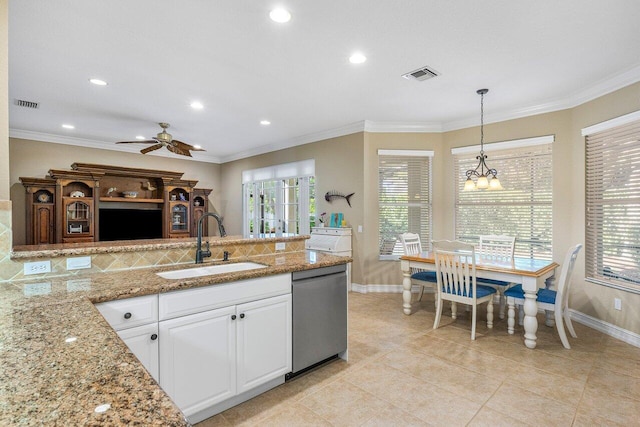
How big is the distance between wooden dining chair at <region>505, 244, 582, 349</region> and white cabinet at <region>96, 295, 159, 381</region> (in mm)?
3253

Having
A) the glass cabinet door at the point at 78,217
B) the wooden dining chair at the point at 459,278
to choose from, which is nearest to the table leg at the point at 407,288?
the wooden dining chair at the point at 459,278

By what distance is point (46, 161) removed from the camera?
5809 mm

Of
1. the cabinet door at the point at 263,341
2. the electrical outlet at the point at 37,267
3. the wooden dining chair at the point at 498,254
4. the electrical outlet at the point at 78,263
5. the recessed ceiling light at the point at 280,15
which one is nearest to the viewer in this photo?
the electrical outlet at the point at 37,267

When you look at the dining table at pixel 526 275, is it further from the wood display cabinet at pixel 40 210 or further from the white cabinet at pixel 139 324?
the wood display cabinet at pixel 40 210

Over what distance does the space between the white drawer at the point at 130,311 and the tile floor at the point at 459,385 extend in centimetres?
82

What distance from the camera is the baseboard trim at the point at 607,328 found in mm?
3156

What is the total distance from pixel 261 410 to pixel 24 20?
10.8ft

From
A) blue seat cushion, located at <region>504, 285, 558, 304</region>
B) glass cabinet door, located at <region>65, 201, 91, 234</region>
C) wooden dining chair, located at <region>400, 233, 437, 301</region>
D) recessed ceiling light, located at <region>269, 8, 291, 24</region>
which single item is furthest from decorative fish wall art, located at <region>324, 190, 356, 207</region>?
glass cabinet door, located at <region>65, 201, 91, 234</region>

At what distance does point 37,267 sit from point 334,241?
3.71 metres

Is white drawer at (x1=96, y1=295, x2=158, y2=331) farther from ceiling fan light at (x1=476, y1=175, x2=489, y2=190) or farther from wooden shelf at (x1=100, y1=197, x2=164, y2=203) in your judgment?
wooden shelf at (x1=100, y1=197, x2=164, y2=203)

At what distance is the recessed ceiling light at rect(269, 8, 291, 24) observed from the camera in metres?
2.29

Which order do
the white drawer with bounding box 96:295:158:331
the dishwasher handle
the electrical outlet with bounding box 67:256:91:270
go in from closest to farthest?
the white drawer with bounding box 96:295:158:331, the electrical outlet with bounding box 67:256:91:270, the dishwasher handle

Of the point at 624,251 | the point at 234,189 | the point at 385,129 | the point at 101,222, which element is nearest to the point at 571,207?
the point at 624,251

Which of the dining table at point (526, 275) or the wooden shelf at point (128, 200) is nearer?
the dining table at point (526, 275)
